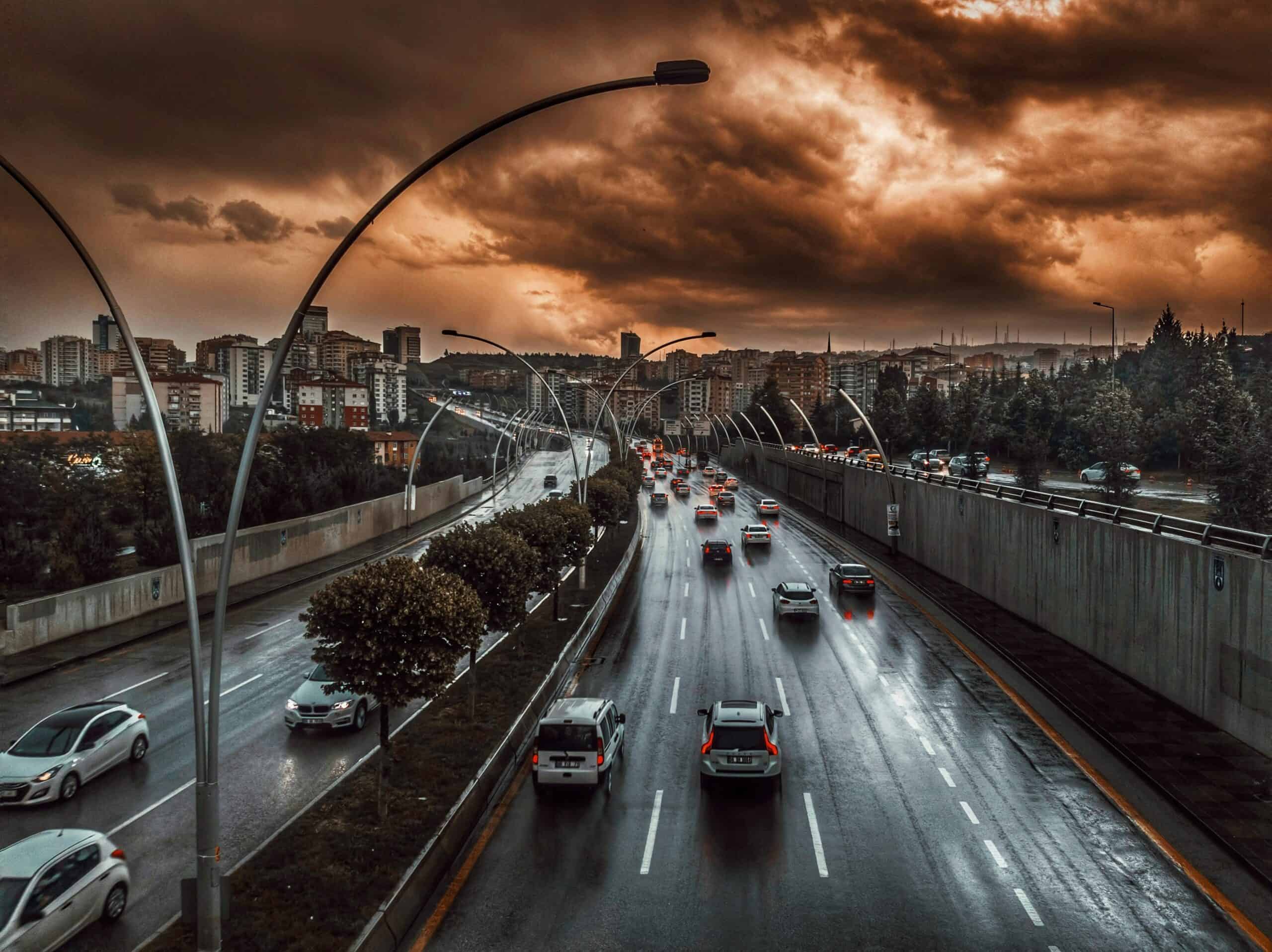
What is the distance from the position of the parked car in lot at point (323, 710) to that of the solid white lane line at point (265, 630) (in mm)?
10459

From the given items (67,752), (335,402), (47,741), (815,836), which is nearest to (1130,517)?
(815,836)

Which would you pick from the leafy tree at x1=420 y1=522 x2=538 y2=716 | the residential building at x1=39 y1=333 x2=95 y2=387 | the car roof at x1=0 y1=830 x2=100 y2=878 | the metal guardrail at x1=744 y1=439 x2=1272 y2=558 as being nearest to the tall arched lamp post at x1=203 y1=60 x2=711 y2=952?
the car roof at x1=0 y1=830 x2=100 y2=878

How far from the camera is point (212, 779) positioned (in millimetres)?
10883

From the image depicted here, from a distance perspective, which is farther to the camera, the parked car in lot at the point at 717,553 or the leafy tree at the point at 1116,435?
the parked car in lot at the point at 717,553

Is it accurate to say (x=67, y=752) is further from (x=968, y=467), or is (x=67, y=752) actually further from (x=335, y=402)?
(x=335, y=402)

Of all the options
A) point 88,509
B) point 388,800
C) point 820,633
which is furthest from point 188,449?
point 388,800

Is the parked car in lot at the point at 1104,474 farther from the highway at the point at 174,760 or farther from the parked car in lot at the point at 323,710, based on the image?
the highway at the point at 174,760

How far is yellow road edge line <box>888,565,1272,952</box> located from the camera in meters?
11.5

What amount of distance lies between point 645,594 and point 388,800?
76.6 ft

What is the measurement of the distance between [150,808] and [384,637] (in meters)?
5.62

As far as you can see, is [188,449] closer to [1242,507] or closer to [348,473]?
[348,473]

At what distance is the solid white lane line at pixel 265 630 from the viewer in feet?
97.5

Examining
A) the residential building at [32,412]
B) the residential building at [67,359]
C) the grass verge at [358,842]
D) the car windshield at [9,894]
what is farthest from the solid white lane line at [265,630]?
the residential building at [67,359]

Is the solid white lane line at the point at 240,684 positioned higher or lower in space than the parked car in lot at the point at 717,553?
lower
